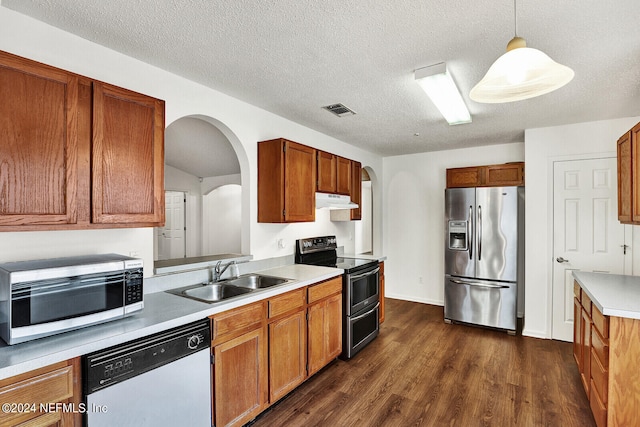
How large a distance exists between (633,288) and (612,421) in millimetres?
1089

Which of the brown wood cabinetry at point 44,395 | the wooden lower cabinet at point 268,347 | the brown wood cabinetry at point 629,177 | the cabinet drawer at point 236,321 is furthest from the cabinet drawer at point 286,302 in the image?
the brown wood cabinetry at point 629,177

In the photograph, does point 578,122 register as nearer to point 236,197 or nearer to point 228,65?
point 228,65

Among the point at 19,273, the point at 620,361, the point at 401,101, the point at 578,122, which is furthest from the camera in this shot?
the point at 578,122

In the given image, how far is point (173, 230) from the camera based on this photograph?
6.26 m

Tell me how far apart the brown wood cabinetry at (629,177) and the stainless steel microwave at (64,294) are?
3.32 meters

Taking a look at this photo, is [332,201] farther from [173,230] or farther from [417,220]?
[173,230]

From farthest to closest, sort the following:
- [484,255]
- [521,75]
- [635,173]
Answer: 1. [484,255]
2. [635,173]
3. [521,75]

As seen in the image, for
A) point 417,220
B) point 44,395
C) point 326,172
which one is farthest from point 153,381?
point 417,220

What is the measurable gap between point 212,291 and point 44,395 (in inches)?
50.9

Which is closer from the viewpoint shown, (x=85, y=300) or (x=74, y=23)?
(x=85, y=300)

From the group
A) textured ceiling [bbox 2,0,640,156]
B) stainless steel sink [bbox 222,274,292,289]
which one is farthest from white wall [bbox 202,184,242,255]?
textured ceiling [bbox 2,0,640,156]

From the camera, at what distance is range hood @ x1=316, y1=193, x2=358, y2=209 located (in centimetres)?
349

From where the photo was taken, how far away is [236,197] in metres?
6.04

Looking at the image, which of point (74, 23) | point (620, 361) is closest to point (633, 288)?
point (620, 361)
